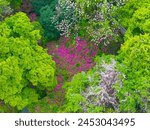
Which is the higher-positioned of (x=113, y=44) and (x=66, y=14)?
(x=66, y=14)

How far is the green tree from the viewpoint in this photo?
22.7 metres

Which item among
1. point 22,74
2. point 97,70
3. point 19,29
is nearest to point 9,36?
point 19,29

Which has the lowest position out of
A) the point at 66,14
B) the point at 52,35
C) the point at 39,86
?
the point at 39,86

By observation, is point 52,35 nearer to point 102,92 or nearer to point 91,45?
point 91,45

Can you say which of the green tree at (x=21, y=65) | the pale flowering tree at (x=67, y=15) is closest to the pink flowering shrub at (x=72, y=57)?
the pale flowering tree at (x=67, y=15)

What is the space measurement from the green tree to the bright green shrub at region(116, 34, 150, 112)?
5.14 meters

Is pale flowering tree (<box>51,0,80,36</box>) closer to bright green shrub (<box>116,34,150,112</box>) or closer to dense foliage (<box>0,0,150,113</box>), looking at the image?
dense foliage (<box>0,0,150,113</box>)

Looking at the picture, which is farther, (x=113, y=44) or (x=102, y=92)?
(x=113, y=44)

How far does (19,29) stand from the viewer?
948 inches

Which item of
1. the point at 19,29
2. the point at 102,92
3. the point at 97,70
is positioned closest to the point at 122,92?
the point at 102,92

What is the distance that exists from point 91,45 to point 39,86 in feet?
28.3

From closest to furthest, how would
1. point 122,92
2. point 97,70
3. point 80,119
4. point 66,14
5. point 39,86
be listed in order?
point 80,119 < point 122,92 < point 97,70 < point 39,86 < point 66,14

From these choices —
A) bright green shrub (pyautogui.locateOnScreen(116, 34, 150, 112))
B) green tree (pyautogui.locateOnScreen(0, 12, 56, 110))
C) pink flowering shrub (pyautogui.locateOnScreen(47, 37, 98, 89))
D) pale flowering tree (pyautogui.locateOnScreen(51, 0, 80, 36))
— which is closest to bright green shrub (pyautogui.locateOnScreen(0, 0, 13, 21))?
green tree (pyautogui.locateOnScreen(0, 12, 56, 110))

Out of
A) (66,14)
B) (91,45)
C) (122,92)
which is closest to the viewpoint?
(122,92)
